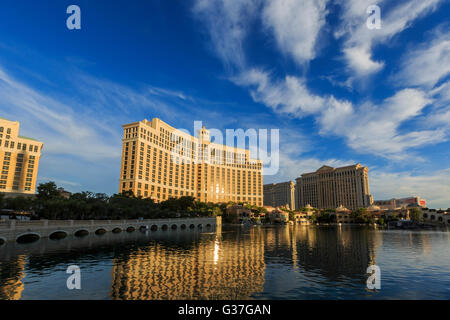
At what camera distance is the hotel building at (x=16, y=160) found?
166 m

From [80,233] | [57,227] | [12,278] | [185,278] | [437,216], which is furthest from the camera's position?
[437,216]

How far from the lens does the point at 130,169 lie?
577ft

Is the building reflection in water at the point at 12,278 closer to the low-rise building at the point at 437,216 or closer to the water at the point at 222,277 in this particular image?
the water at the point at 222,277

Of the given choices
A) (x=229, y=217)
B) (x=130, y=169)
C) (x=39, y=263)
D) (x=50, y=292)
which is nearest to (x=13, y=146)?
(x=130, y=169)

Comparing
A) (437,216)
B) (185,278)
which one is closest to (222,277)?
(185,278)

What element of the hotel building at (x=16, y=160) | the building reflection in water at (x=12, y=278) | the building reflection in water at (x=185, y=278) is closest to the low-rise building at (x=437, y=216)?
the building reflection in water at (x=185, y=278)

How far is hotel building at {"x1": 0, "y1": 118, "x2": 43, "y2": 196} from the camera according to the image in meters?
166

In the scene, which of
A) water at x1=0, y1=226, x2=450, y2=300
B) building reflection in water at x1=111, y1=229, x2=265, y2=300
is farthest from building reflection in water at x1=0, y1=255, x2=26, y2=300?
building reflection in water at x1=111, y1=229, x2=265, y2=300

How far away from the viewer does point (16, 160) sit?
17125 centimetres

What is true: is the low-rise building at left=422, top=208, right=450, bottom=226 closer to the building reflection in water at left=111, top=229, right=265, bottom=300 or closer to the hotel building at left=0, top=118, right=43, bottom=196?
the building reflection in water at left=111, top=229, right=265, bottom=300

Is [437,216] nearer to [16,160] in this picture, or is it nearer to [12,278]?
[12,278]

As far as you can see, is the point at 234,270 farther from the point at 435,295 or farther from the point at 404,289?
the point at 435,295

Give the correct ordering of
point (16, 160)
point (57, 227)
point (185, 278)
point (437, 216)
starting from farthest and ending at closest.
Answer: point (16, 160) → point (437, 216) → point (57, 227) → point (185, 278)

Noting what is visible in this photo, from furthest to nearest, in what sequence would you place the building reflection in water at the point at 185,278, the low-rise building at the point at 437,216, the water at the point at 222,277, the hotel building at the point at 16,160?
the hotel building at the point at 16,160 → the low-rise building at the point at 437,216 → the water at the point at 222,277 → the building reflection in water at the point at 185,278
